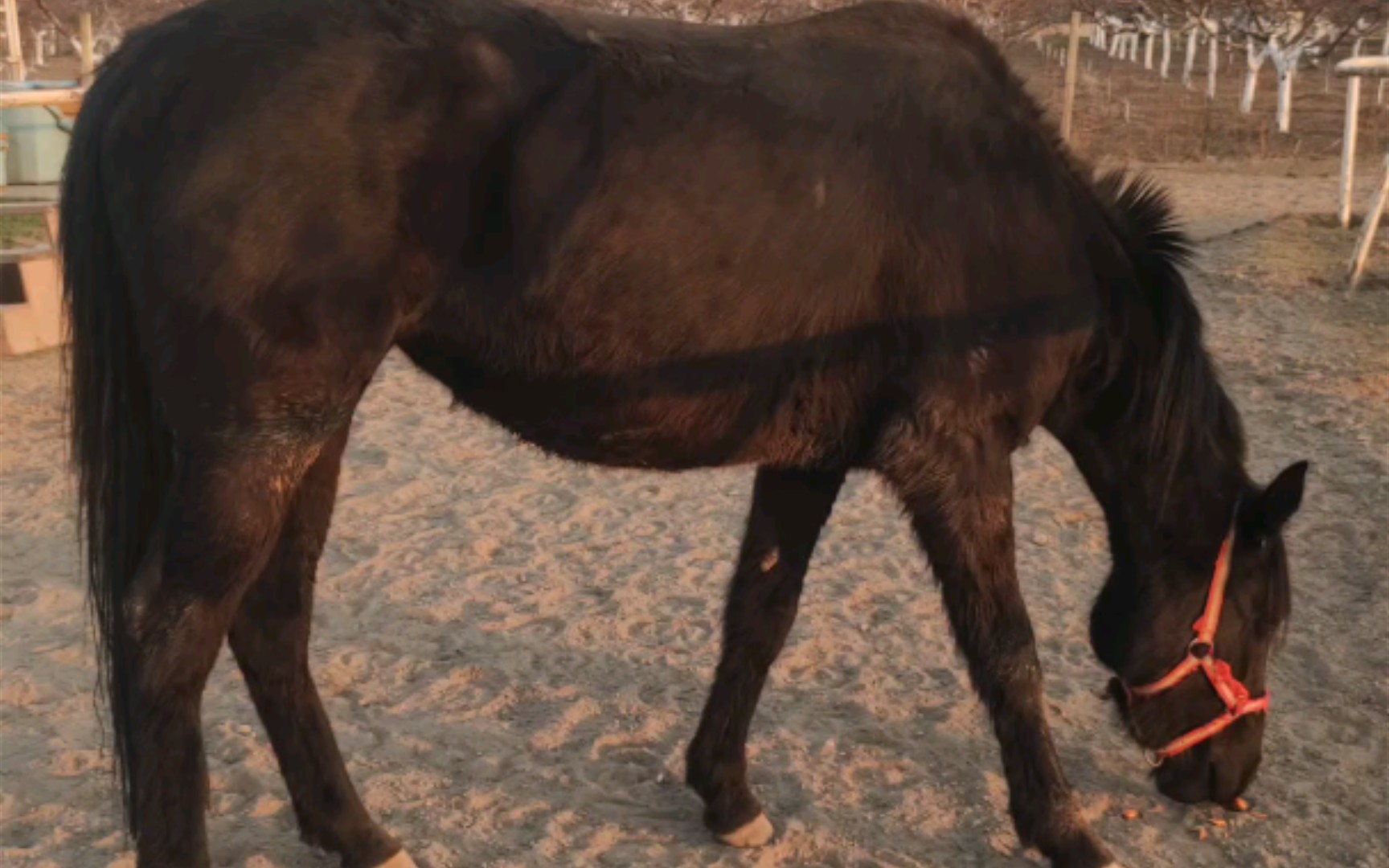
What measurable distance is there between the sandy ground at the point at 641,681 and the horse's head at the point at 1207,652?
0.24m

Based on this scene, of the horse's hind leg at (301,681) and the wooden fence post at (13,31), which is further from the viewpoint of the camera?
the wooden fence post at (13,31)

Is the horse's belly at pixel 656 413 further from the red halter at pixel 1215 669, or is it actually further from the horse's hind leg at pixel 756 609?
the red halter at pixel 1215 669

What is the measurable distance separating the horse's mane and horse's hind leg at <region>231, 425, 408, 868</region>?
1.95 meters

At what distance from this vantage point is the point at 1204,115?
2978 cm

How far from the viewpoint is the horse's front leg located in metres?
3.12

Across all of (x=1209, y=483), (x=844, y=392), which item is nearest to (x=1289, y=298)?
(x=1209, y=483)

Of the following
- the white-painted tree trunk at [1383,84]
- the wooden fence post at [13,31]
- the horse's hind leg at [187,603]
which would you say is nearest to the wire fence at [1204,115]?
the white-painted tree trunk at [1383,84]

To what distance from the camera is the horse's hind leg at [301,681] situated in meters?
3.23

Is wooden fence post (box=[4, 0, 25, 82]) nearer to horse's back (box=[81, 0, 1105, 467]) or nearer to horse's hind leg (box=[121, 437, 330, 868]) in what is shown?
horse's back (box=[81, 0, 1105, 467])

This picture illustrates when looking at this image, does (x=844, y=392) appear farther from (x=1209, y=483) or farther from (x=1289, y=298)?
(x=1289, y=298)

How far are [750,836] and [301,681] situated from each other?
1.20 metres

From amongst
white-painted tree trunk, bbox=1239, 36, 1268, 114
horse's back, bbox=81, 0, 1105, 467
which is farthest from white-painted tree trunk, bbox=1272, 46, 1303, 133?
horse's back, bbox=81, 0, 1105, 467

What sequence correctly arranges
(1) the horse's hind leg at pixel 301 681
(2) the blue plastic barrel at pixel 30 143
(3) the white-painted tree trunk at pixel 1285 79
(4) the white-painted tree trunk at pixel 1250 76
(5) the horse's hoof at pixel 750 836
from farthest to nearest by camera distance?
(4) the white-painted tree trunk at pixel 1250 76
(3) the white-painted tree trunk at pixel 1285 79
(2) the blue plastic barrel at pixel 30 143
(5) the horse's hoof at pixel 750 836
(1) the horse's hind leg at pixel 301 681

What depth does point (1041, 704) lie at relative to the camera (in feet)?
10.8
